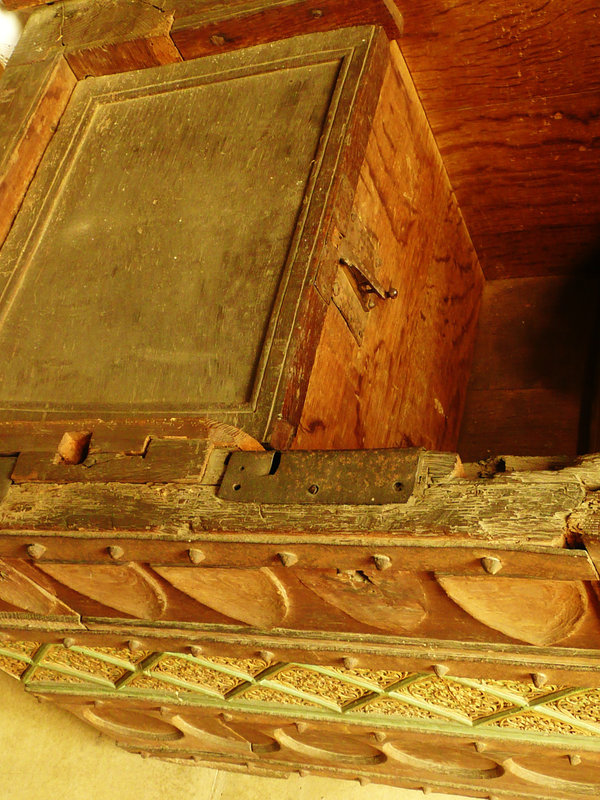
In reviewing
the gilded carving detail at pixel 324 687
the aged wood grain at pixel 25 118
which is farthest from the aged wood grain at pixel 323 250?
the aged wood grain at pixel 25 118

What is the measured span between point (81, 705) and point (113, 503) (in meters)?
Answer: 1.39

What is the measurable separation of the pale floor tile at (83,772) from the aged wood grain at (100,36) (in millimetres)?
2349

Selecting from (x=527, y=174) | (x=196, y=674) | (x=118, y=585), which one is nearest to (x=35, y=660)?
(x=196, y=674)

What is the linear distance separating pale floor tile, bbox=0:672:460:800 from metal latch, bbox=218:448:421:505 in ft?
6.39

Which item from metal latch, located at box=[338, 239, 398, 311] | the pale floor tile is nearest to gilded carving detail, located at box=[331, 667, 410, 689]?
metal latch, located at box=[338, 239, 398, 311]

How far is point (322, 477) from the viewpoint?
1251 mm

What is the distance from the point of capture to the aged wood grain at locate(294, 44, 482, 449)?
173cm

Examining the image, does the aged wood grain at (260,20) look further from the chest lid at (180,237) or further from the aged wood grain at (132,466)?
the aged wood grain at (132,466)

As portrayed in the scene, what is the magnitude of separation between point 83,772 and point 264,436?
216cm

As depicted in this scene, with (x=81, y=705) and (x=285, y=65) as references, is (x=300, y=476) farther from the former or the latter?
(x=81, y=705)

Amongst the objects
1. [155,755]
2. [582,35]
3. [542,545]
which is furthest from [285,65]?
[155,755]

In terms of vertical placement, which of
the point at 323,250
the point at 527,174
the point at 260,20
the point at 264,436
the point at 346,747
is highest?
the point at 527,174

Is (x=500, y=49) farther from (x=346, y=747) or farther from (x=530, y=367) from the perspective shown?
(x=346, y=747)

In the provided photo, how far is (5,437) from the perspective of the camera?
5.31 ft
